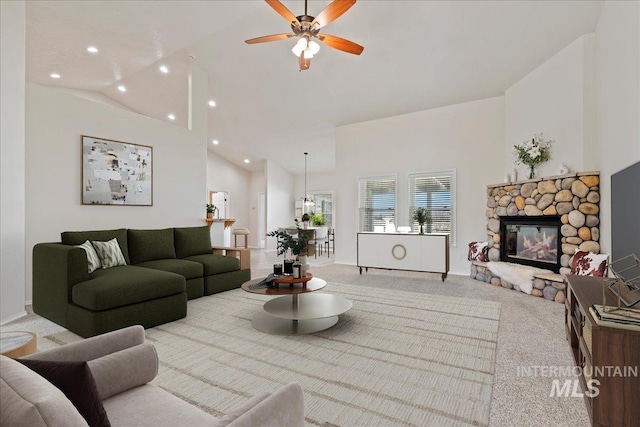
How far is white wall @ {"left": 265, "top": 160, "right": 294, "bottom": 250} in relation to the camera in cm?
1035

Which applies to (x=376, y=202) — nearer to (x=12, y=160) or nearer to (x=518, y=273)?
(x=518, y=273)

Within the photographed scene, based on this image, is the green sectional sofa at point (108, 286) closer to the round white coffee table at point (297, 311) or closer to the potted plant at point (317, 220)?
the round white coffee table at point (297, 311)

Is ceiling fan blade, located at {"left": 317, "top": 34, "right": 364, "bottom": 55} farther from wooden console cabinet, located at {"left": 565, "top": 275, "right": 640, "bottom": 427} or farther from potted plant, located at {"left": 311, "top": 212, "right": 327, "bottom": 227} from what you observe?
potted plant, located at {"left": 311, "top": 212, "right": 327, "bottom": 227}

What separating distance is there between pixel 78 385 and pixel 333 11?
3.24 m

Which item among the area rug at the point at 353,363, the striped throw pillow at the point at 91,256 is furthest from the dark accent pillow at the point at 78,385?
the striped throw pillow at the point at 91,256

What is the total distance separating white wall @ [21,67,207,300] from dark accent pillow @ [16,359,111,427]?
413 cm

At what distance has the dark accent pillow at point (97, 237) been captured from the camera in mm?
3461

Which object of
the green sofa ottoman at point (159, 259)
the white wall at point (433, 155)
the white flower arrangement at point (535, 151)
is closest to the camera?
the green sofa ottoman at point (159, 259)

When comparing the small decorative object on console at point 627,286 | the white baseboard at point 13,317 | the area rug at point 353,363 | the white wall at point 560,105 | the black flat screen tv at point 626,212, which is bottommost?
the area rug at point 353,363

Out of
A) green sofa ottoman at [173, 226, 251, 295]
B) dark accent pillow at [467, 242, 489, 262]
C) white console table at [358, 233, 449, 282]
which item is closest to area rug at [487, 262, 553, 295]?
dark accent pillow at [467, 242, 489, 262]

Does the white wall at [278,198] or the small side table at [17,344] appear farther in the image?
the white wall at [278,198]

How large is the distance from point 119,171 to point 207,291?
229cm

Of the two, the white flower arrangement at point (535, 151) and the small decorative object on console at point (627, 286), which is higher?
the white flower arrangement at point (535, 151)

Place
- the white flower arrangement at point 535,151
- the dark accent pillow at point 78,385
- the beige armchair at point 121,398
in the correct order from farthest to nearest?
the white flower arrangement at point 535,151
the dark accent pillow at point 78,385
the beige armchair at point 121,398
